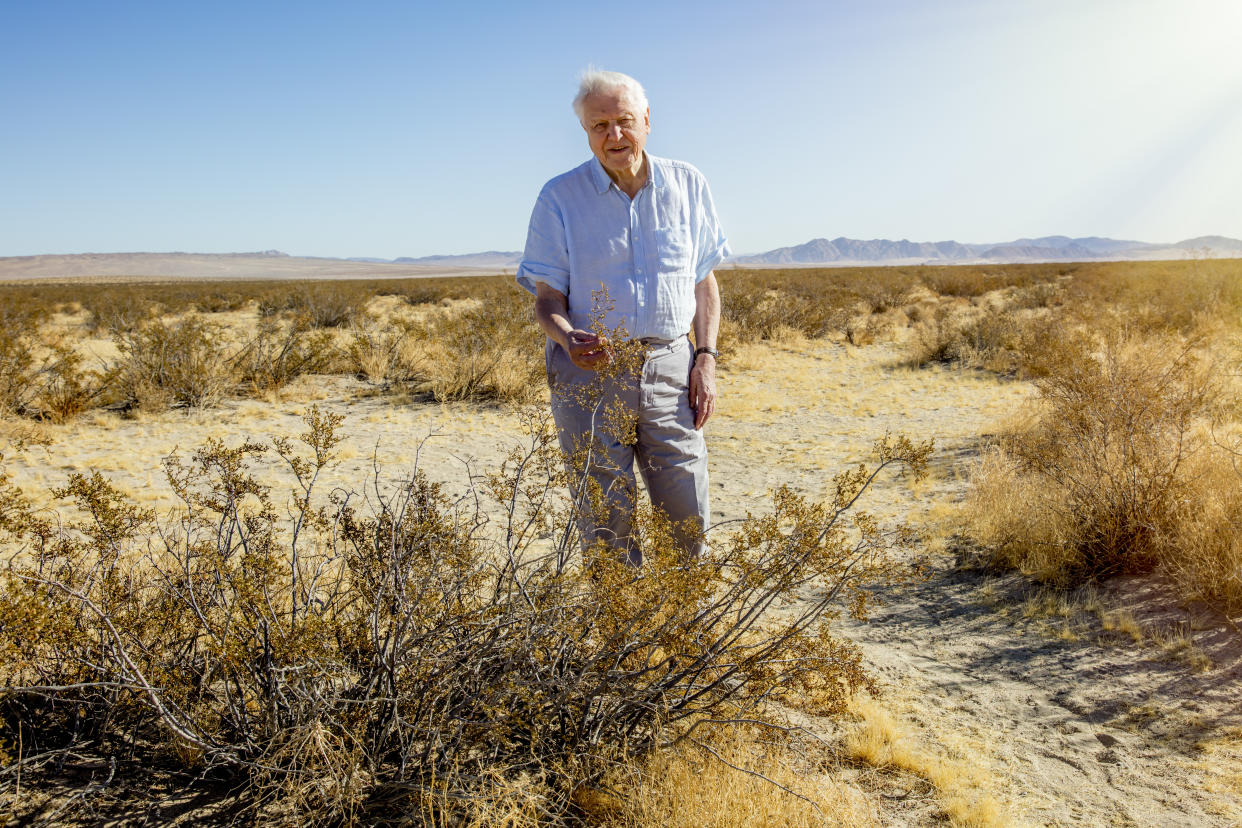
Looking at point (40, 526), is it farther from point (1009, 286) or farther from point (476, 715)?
point (1009, 286)

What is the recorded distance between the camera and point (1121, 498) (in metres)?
3.62

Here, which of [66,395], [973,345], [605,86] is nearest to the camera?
[605,86]

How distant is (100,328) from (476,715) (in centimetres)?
1797

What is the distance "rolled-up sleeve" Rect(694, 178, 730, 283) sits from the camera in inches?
95.0

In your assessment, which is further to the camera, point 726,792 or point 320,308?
point 320,308

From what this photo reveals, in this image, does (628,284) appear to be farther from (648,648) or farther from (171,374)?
(171,374)

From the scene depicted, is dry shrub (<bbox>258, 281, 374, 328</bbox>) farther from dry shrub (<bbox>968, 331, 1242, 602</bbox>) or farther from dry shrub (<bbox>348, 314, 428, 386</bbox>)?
dry shrub (<bbox>968, 331, 1242, 602</bbox>)

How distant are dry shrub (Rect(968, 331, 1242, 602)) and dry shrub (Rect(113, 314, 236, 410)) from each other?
24.0 feet

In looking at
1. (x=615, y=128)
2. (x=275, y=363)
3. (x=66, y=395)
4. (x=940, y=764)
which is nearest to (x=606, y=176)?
(x=615, y=128)

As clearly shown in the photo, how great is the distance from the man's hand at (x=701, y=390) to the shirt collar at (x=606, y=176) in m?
0.59

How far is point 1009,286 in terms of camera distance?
26.2 meters

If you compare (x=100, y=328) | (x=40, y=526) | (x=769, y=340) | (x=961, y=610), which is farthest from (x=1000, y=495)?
(x=100, y=328)

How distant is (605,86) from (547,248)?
1.62ft

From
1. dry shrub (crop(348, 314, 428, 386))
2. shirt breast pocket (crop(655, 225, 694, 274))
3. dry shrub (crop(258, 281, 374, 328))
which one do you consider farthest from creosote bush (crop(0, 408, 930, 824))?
dry shrub (crop(258, 281, 374, 328))
